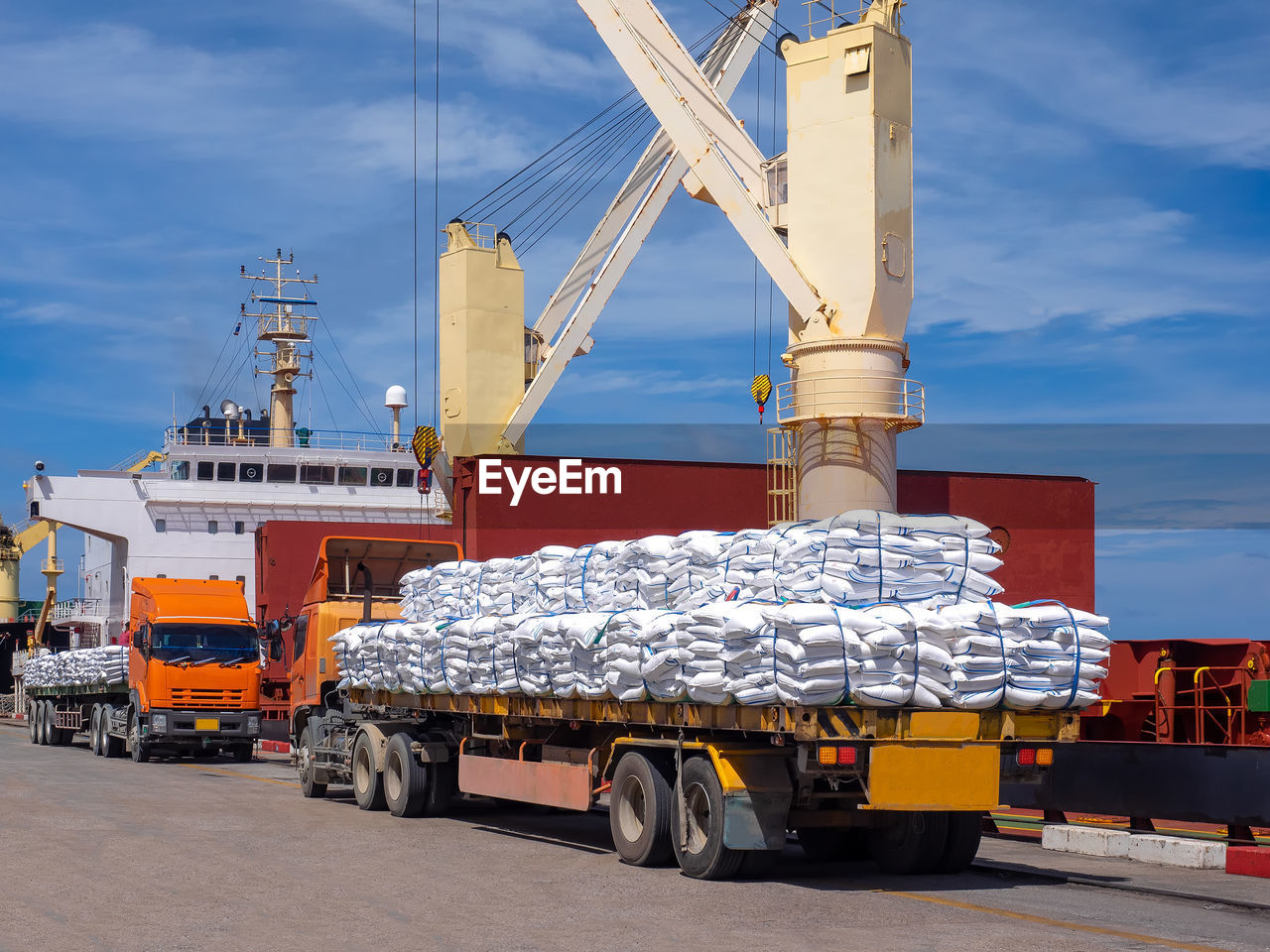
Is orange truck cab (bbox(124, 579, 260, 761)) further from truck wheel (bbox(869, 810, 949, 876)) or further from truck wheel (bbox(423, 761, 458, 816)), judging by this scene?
truck wheel (bbox(869, 810, 949, 876))

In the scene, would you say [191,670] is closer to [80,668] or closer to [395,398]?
[80,668]

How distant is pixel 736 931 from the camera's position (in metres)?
8.73

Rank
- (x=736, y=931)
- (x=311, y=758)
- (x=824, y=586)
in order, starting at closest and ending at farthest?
(x=736, y=931), (x=824, y=586), (x=311, y=758)

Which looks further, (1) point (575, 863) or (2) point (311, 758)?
(2) point (311, 758)

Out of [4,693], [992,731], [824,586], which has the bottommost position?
[4,693]

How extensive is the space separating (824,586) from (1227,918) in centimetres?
337

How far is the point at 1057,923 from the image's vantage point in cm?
916

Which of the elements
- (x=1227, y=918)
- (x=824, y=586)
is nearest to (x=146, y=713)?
(x=824, y=586)

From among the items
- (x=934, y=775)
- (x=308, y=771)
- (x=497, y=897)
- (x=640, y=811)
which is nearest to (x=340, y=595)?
(x=308, y=771)

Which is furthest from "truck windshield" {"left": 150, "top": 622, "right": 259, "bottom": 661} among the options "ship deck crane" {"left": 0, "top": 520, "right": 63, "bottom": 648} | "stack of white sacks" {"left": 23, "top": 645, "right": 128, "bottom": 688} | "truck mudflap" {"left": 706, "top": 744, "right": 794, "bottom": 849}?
"ship deck crane" {"left": 0, "top": 520, "right": 63, "bottom": 648}

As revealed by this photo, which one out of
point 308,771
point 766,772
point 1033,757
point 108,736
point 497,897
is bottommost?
point 108,736

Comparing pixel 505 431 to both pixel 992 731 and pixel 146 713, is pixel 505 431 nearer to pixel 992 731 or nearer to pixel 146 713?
pixel 146 713

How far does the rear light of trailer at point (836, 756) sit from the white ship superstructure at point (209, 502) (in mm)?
32775

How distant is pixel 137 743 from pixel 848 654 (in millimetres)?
20343
